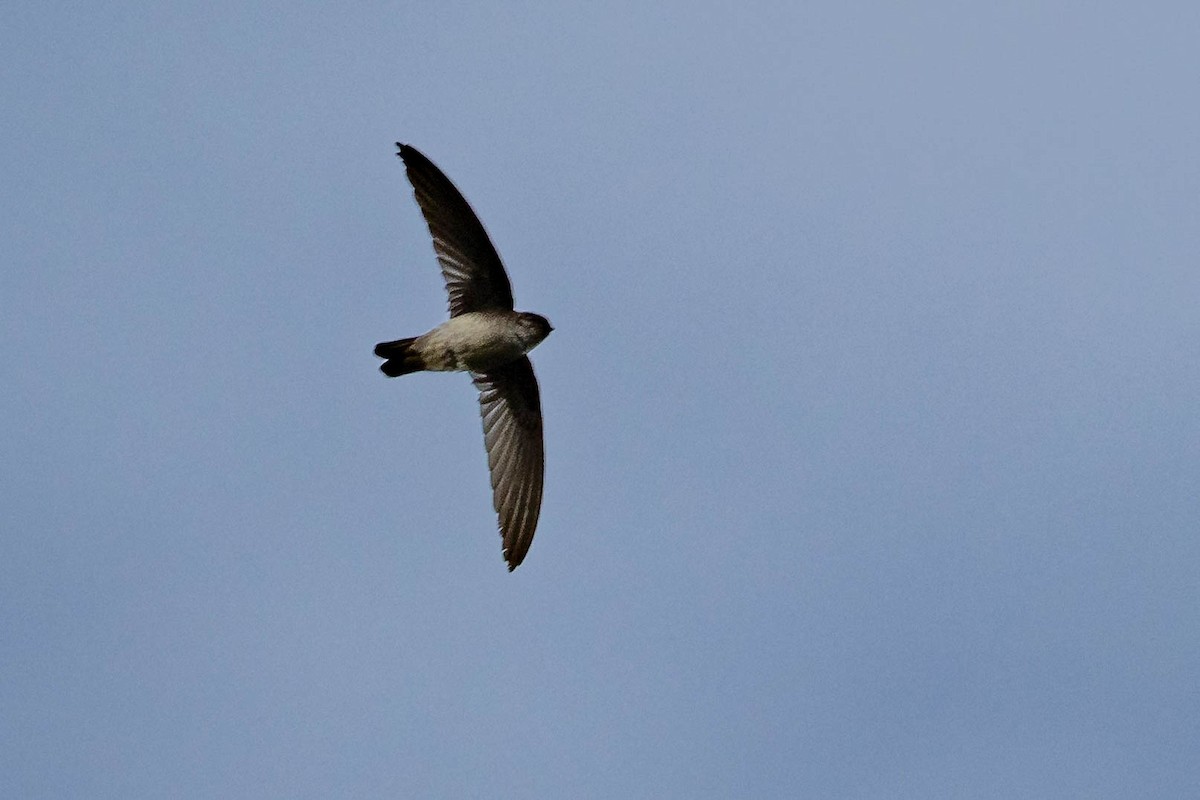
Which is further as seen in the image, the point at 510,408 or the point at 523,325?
the point at 510,408

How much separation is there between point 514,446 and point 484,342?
0.85 metres

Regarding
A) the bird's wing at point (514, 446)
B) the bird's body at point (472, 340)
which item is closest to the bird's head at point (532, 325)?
the bird's body at point (472, 340)

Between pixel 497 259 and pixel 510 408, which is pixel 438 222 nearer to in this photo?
pixel 497 259

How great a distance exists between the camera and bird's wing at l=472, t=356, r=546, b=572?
9.48 meters

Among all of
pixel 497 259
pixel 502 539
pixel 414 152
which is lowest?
pixel 502 539

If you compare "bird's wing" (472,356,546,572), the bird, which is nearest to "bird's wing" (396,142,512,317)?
the bird

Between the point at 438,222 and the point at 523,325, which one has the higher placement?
the point at 438,222

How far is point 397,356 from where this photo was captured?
29.1 ft

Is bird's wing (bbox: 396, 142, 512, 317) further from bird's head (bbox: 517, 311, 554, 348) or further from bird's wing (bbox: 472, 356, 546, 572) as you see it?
bird's wing (bbox: 472, 356, 546, 572)

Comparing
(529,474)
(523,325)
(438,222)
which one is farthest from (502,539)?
(438,222)

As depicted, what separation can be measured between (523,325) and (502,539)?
4.18ft

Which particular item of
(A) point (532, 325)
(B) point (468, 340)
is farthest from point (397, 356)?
(A) point (532, 325)

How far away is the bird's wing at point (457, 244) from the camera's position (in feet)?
28.6

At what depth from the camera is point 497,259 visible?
886 cm
